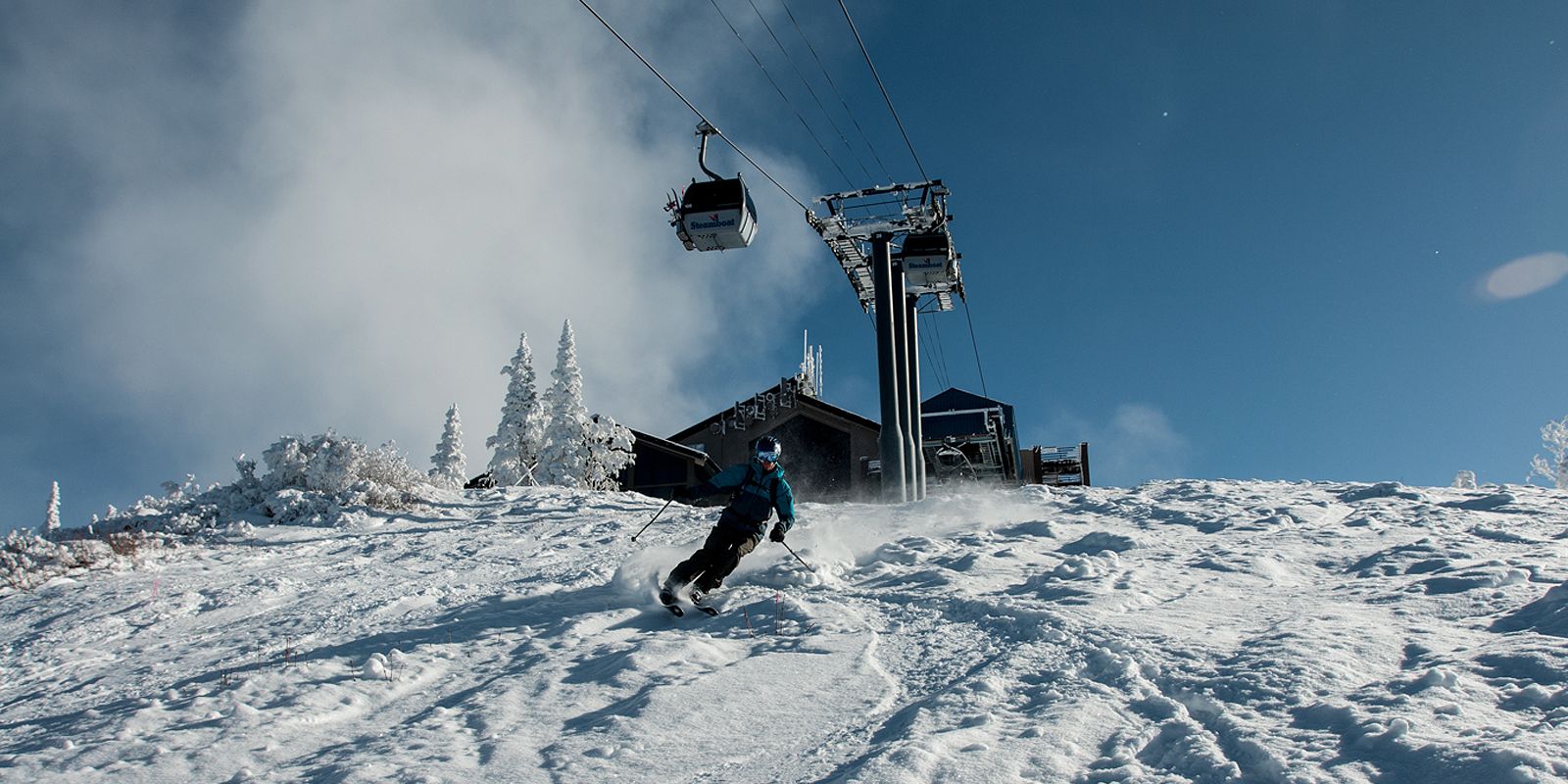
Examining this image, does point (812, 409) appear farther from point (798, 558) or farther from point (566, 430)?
Result: point (798, 558)

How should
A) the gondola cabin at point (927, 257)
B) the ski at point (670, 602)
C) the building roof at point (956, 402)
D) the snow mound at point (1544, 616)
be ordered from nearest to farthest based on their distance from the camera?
the snow mound at point (1544, 616) → the ski at point (670, 602) → the gondola cabin at point (927, 257) → the building roof at point (956, 402)

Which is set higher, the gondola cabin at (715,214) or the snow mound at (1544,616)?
the gondola cabin at (715,214)

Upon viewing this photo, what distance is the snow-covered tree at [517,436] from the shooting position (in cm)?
3675

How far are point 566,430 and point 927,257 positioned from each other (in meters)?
20.5

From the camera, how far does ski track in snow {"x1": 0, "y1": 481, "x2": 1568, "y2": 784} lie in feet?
13.7

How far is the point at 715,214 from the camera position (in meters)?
15.8

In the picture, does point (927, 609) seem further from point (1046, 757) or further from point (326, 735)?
point (326, 735)

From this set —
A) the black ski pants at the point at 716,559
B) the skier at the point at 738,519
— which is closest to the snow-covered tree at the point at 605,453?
the skier at the point at 738,519

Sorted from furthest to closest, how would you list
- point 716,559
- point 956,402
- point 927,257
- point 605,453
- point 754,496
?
1. point 956,402
2. point 605,453
3. point 927,257
4. point 754,496
5. point 716,559

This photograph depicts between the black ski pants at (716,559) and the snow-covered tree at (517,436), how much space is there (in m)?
29.5

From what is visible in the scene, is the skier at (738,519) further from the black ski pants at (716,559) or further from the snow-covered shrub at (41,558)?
the snow-covered shrub at (41,558)

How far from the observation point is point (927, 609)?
275 inches

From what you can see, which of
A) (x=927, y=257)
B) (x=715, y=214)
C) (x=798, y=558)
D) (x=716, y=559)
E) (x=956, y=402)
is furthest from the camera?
(x=956, y=402)

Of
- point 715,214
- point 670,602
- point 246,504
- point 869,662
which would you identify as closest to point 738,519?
point 670,602
